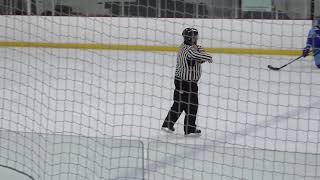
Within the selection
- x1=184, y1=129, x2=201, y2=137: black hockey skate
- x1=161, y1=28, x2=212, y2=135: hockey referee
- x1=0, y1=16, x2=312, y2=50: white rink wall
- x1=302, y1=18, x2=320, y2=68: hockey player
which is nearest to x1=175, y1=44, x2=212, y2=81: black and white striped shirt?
x1=161, y1=28, x2=212, y2=135: hockey referee

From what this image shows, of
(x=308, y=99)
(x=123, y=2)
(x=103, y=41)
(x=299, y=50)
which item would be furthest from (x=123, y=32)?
(x=308, y=99)

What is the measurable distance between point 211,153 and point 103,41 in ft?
17.1

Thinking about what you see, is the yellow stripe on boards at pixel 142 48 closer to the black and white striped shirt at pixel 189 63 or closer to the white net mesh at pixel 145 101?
the white net mesh at pixel 145 101

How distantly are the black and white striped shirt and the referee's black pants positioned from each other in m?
0.06

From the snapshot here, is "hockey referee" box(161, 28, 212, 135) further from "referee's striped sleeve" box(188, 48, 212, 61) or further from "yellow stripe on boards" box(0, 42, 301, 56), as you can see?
"yellow stripe on boards" box(0, 42, 301, 56)

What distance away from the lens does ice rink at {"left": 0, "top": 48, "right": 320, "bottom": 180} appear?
2.93 m

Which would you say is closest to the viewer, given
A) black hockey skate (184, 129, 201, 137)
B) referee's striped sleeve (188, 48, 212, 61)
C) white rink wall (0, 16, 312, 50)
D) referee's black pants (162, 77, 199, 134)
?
referee's striped sleeve (188, 48, 212, 61)

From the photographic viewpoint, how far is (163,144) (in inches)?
136

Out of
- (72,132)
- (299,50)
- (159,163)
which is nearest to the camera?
(159,163)

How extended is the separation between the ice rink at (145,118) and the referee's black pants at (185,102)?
12 cm

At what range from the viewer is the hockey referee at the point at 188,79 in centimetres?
388

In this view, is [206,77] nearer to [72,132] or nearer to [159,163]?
[72,132]

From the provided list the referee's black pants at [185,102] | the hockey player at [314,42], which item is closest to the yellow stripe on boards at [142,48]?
the hockey player at [314,42]

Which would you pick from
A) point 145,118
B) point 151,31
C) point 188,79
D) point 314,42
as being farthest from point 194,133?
point 151,31
